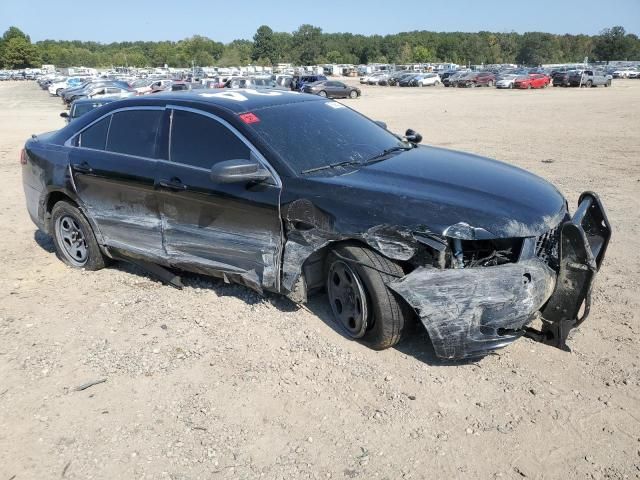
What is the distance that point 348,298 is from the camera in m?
3.95

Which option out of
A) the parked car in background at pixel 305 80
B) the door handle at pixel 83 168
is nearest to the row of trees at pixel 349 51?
the parked car in background at pixel 305 80

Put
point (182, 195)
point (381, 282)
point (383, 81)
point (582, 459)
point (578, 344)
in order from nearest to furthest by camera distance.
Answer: point (582, 459)
point (381, 282)
point (578, 344)
point (182, 195)
point (383, 81)

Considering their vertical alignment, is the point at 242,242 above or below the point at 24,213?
above

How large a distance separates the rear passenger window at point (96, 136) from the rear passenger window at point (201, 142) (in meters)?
0.90

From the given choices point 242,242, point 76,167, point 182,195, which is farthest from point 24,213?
point 242,242

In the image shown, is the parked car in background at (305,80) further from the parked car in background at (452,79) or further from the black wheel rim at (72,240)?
the black wheel rim at (72,240)

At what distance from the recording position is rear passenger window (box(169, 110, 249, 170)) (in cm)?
431

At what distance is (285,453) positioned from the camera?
9.77 feet

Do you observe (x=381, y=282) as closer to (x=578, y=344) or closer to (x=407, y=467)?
(x=407, y=467)

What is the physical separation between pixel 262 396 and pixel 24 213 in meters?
6.21

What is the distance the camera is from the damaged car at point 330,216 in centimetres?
340

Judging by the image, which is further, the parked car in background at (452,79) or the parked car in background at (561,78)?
the parked car in background at (452,79)

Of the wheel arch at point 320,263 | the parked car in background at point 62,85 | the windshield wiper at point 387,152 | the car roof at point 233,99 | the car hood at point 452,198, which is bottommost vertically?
the parked car in background at point 62,85

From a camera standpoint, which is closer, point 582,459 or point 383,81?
point 582,459
